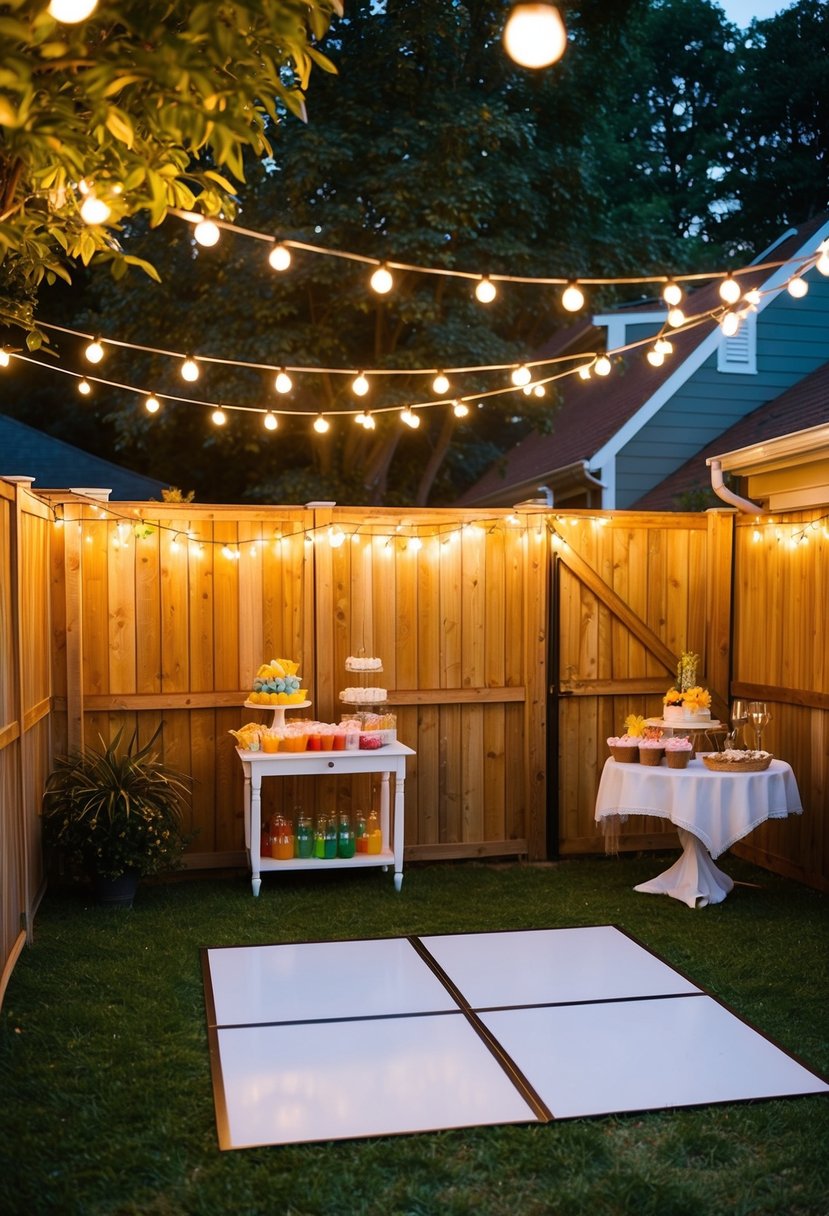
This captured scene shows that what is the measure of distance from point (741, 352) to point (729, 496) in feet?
14.3

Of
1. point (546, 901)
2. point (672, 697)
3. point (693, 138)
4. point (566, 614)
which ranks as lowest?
point (546, 901)

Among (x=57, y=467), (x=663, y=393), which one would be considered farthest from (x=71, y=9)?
(x=663, y=393)

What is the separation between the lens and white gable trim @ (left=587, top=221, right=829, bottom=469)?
37.4 feet

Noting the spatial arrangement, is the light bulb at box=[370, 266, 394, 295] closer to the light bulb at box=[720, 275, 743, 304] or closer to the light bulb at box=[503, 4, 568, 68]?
the light bulb at box=[720, 275, 743, 304]

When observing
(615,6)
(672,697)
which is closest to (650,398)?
(615,6)

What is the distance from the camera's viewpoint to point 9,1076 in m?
4.14

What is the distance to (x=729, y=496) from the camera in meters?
7.62

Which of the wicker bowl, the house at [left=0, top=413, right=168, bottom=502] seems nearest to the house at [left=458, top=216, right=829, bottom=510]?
the house at [left=0, top=413, right=168, bottom=502]

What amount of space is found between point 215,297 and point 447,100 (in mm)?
2929

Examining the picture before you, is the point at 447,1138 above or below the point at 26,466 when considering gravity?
below

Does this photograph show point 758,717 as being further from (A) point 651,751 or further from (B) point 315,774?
(B) point 315,774

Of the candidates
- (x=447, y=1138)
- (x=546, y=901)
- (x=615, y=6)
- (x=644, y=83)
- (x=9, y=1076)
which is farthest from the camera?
(x=644, y=83)

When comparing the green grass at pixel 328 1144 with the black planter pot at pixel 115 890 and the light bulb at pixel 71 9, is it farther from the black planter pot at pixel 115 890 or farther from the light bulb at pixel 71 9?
the light bulb at pixel 71 9

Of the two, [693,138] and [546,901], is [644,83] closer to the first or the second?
[693,138]
